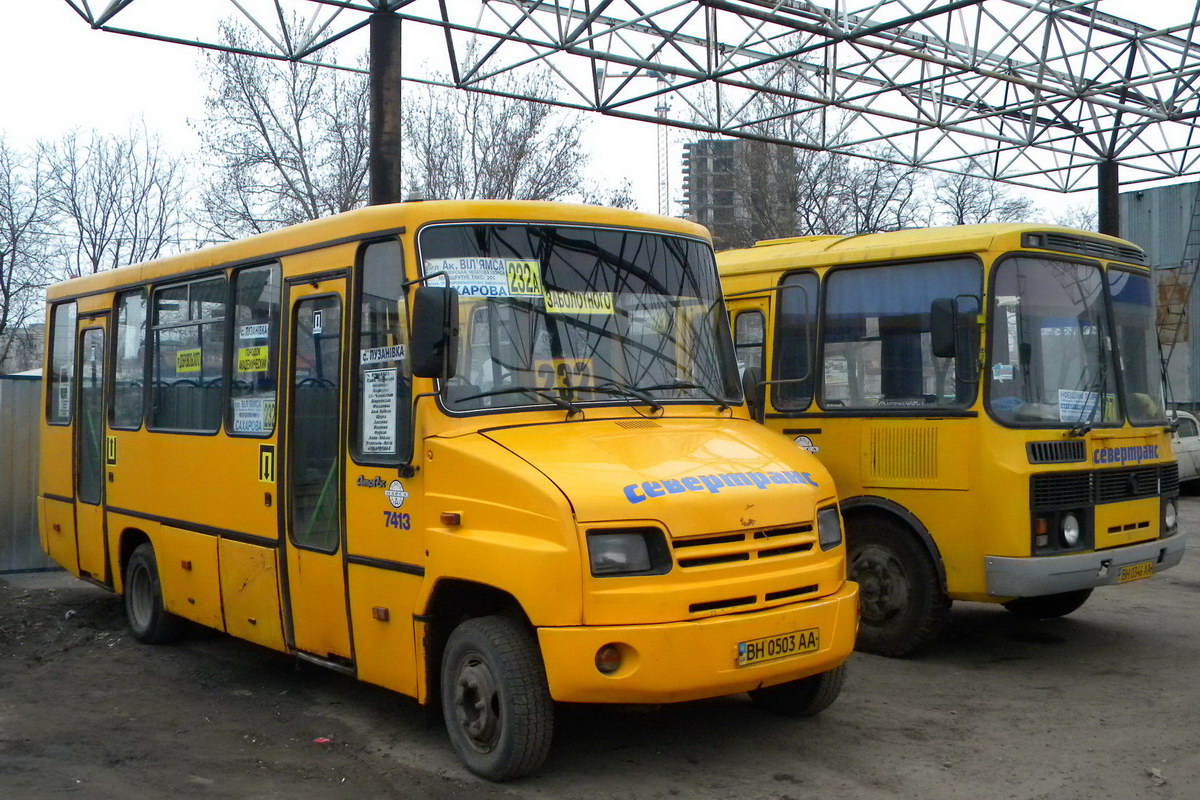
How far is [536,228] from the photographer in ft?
19.7

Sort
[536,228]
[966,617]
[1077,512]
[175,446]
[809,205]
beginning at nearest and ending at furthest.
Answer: [536,228] → [1077,512] → [175,446] → [966,617] → [809,205]

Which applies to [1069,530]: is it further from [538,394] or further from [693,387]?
[538,394]

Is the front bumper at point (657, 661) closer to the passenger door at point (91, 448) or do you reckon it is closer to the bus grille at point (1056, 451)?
the bus grille at point (1056, 451)

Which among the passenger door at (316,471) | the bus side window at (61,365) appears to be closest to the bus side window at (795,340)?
the passenger door at (316,471)

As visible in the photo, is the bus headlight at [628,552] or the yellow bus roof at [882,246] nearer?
the bus headlight at [628,552]

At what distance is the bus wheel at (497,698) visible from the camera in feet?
16.8

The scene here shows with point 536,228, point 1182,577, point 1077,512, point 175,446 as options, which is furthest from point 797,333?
point 1182,577

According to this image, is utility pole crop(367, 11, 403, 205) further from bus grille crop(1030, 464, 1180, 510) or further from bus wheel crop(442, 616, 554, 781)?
bus wheel crop(442, 616, 554, 781)

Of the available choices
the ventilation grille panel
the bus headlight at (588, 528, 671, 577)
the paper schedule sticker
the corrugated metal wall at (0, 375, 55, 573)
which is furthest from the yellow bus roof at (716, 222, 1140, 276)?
the corrugated metal wall at (0, 375, 55, 573)

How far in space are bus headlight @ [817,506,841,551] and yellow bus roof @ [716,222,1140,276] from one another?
2695 mm

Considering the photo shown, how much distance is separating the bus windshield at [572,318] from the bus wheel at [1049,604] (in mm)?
3918

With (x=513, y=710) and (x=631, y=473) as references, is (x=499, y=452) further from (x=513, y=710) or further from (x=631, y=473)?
(x=513, y=710)

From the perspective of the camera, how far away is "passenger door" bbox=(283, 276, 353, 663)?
631 cm

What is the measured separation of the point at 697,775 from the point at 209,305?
4.52m
